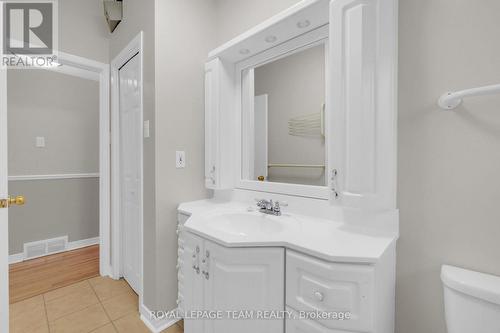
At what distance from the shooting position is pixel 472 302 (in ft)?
2.40

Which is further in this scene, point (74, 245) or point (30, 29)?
point (74, 245)

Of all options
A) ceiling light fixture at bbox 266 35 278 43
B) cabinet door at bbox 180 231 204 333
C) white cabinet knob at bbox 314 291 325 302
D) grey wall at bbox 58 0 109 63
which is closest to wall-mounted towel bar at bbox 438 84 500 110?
white cabinet knob at bbox 314 291 325 302

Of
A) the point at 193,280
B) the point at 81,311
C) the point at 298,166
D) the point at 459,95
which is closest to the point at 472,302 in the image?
the point at 459,95

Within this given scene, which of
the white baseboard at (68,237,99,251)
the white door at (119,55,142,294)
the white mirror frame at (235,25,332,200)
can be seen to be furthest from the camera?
the white baseboard at (68,237,99,251)

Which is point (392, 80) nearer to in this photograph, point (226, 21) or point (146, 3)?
point (226, 21)

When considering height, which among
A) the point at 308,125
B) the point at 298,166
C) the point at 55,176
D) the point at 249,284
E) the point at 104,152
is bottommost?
the point at 249,284

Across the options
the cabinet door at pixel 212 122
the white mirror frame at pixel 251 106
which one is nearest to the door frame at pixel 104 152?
the cabinet door at pixel 212 122

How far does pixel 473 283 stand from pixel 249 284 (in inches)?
30.3

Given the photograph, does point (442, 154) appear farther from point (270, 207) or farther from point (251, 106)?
point (251, 106)

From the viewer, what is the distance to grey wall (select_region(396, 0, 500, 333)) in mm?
811

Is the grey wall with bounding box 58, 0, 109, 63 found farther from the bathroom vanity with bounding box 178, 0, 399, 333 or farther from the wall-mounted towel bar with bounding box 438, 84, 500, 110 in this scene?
the wall-mounted towel bar with bounding box 438, 84, 500, 110

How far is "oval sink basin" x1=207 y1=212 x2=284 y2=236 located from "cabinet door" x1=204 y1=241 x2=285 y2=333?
310mm

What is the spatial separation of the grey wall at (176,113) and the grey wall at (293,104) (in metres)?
0.50

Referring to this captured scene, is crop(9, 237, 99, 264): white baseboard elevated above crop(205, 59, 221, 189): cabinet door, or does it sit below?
below
